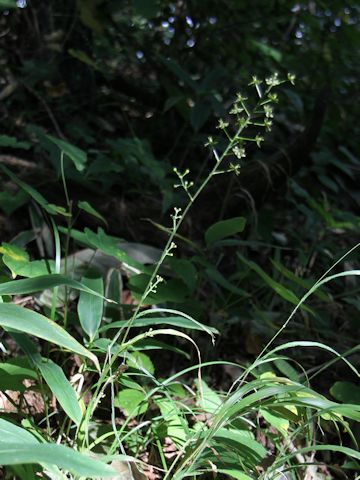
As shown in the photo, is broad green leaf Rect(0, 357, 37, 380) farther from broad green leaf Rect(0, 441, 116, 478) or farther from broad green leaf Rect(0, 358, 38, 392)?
broad green leaf Rect(0, 441, 116, 478)

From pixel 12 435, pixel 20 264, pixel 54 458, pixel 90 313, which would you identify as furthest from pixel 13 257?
pixel 54 458

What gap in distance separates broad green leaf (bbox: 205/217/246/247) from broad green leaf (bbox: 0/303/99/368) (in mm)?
602

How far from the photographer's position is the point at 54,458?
1.88 ft

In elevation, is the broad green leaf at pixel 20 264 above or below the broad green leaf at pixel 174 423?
above

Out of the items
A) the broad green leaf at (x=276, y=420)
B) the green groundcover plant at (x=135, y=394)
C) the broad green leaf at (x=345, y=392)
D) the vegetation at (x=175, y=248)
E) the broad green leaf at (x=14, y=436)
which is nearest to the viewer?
the broad green leaf at (x=14, y=436)

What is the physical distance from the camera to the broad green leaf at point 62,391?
0.79m

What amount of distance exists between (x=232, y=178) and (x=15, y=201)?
0.71m

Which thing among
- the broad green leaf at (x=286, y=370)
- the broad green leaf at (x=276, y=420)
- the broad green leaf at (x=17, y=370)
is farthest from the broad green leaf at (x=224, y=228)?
the broad green leaf at (x=17, y=370)

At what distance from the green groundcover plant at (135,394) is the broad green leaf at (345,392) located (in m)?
0.10

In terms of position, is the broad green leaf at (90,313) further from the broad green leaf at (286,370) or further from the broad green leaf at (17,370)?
the broad green leaf at (286,370)

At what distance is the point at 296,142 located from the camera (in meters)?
1.92

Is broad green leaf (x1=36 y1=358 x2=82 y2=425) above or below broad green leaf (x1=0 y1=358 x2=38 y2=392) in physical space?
above

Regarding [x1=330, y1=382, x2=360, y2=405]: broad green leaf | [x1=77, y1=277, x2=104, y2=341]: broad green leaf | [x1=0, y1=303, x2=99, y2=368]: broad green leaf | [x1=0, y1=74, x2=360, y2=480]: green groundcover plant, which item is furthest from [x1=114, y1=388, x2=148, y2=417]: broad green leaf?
[x1=330, y1=382, x2=360, y2=405]: broad green leaf

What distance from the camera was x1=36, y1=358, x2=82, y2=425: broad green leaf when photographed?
0.79 meters
